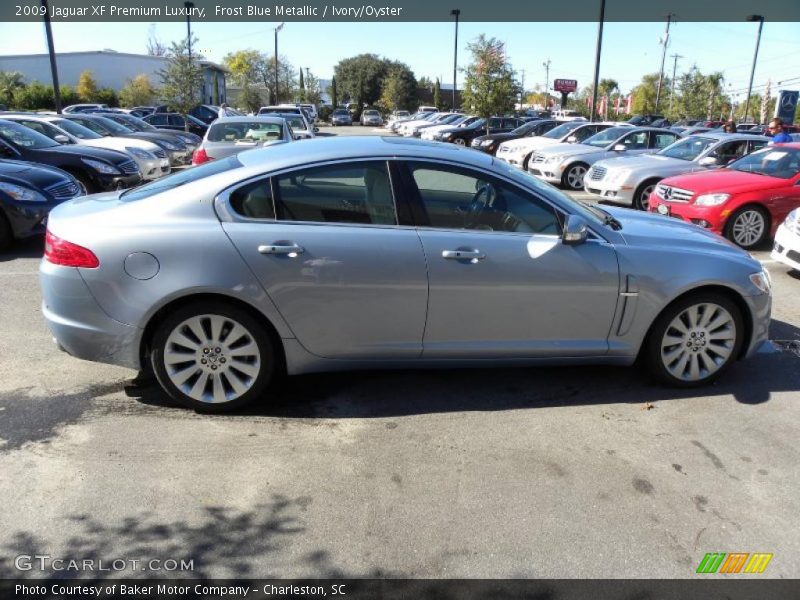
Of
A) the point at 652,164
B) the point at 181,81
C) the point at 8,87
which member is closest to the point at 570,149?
the point at 652,164

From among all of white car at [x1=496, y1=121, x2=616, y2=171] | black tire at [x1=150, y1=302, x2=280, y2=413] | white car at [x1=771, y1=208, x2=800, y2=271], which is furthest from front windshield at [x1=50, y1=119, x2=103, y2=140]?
white car at [x1=771, y1=208, x2=800, y2=271]

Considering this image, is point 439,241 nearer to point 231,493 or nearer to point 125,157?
point 231,493

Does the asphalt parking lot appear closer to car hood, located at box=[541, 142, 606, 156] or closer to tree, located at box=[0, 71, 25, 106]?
car hood, located at box=[541, 142, 606, 156]

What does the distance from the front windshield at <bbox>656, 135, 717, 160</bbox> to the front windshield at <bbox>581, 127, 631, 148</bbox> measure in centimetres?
238

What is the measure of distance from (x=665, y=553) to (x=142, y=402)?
3158mm

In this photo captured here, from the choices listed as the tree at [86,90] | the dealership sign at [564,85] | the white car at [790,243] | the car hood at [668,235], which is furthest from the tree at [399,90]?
the car hood at [668,235]

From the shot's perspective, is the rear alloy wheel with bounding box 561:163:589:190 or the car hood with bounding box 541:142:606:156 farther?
the car hood with bounding box 541:142:606:156

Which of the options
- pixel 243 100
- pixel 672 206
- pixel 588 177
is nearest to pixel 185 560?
pixel 672 206

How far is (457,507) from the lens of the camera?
297 centimetres

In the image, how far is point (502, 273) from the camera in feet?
12.3

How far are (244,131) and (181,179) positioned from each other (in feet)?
26.9

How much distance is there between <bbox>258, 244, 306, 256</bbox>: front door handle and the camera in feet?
11.8

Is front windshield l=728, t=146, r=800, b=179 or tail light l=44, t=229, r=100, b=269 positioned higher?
front windshield l=728, t=146, r=800, b=179

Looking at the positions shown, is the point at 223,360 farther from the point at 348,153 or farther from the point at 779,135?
the point at 779,135
